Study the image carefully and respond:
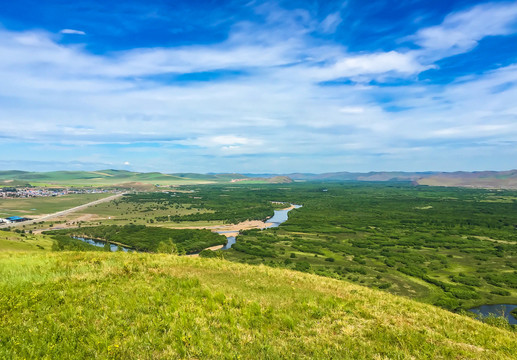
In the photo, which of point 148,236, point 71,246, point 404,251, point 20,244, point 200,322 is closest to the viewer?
point 200,322

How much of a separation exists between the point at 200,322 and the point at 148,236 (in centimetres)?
10187

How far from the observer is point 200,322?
417 inches

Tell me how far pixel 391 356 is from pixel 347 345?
4.82 feet

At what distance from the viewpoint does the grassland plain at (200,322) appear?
8875 millimetres

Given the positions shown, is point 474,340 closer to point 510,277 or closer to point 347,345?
point 347,345

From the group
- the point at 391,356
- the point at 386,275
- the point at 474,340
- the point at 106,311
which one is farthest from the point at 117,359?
the point at 386,275

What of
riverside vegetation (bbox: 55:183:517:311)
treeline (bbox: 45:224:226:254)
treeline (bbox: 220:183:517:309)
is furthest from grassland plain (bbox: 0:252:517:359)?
treeline (bbox: 45:224:226:254)

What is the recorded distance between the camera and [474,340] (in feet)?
37.6

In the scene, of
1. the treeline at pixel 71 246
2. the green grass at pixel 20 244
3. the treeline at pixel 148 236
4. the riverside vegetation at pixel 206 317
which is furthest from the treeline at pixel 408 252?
the green grass at pixel 20 244

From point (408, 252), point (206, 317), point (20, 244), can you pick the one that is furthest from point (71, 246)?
point (408, 252)

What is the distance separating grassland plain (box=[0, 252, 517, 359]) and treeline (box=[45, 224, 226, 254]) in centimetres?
7089

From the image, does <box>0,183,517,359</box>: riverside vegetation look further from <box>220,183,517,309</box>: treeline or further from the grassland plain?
<box>220,183,517,309</box>: treeline

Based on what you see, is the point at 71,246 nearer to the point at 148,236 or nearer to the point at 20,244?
the point at 20,244

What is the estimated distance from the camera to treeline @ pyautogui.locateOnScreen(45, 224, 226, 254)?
8800cm
